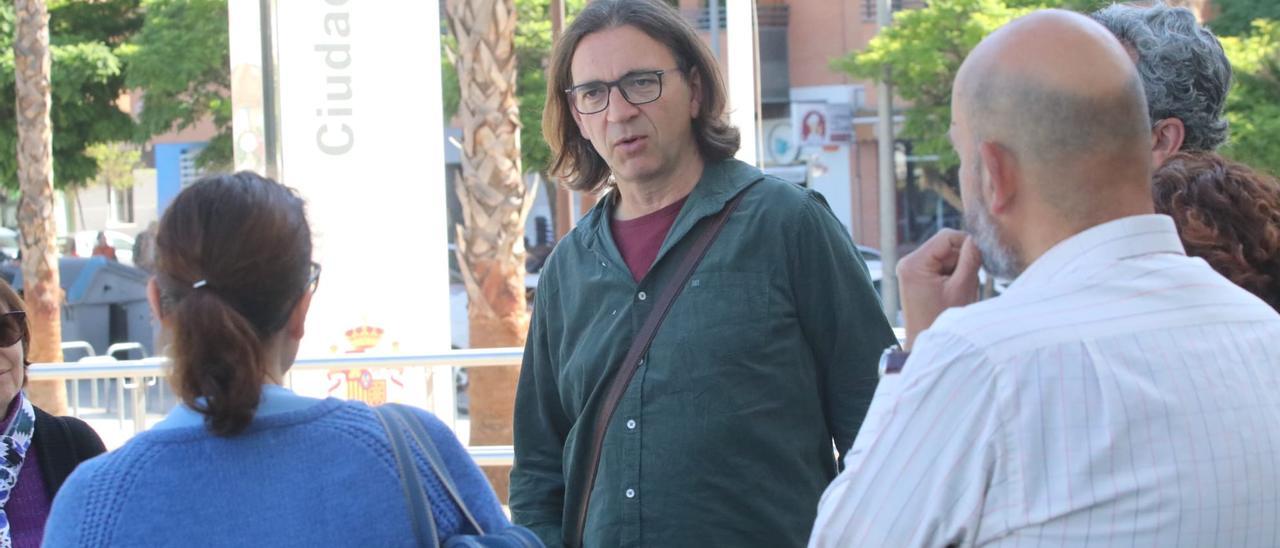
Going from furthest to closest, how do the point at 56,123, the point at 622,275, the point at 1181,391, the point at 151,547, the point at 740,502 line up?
the point at 56,123
the point at 622,275
the point at 740,502
the point at 151,547
the point at 1181,391

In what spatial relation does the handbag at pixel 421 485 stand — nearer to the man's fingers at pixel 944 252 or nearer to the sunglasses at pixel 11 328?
the man's fingers at pixel 944 252

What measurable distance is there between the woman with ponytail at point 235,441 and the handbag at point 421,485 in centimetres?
1

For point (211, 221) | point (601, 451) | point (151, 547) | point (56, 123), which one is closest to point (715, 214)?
point (601, 451)

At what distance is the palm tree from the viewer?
891cm

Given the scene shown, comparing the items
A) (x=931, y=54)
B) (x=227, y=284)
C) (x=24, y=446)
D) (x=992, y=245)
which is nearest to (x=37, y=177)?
(x=24, y=446)

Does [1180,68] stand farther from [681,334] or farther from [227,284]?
[227,284]

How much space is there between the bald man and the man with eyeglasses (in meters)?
1.05

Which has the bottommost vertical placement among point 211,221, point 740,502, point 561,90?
point 740,502

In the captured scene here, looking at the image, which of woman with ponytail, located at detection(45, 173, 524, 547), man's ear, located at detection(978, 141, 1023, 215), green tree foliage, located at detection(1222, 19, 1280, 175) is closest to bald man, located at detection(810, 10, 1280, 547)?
man's ear, located at detection(978, 141, 1023, 215)

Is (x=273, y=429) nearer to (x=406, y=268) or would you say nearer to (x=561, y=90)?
(x=561, y=90)

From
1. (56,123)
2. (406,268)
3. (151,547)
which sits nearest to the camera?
(151,547)

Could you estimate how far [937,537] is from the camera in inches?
60.8

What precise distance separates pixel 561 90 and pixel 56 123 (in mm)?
20140

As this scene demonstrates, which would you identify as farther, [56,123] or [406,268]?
[56,123]
